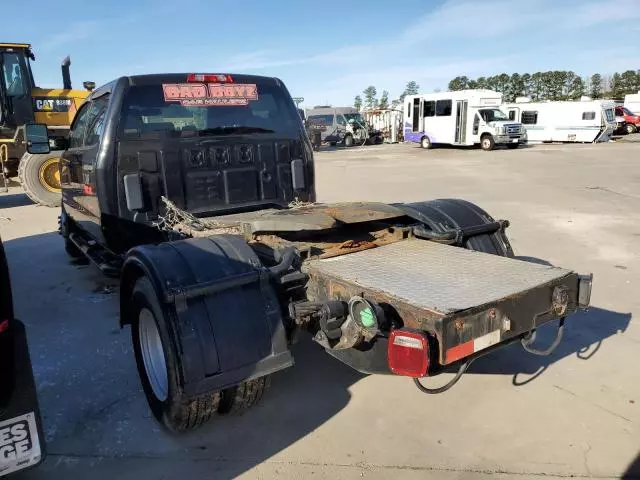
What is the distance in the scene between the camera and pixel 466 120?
25.7m

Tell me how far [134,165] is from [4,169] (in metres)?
9.25

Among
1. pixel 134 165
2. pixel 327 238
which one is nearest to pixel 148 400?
pixel 327 238

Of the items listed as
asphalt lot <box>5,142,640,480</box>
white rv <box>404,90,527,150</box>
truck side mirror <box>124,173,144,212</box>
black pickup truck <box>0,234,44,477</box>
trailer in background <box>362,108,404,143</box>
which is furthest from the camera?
trailer in background <box>362,108,404,143</box>

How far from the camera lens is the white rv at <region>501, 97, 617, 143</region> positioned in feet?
90.6

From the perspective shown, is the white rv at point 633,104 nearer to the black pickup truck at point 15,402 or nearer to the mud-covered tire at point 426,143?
the mud-covered tire at point 426,143

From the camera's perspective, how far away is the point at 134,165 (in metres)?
4.26

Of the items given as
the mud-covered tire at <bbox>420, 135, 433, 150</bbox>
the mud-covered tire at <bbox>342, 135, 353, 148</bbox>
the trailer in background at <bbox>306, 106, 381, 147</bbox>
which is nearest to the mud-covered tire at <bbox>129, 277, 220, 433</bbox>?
the mud-covered tire at <bbox>420, 135, 433, 150</bbox>

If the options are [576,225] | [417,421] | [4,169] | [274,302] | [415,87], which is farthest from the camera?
[415,87]

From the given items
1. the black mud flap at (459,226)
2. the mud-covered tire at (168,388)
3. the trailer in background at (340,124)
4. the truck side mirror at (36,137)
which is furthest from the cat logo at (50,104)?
the trailer in background at (340,124)

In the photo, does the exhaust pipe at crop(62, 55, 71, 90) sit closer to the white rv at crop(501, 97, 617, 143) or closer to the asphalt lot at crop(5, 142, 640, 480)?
the asphalt lot at crop(5, 142, 640, 480)

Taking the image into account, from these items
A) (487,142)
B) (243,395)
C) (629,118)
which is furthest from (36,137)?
(629,118)

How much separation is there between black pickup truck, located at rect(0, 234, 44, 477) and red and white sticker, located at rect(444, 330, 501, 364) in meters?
1.77

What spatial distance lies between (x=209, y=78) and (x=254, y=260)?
2.45 meters

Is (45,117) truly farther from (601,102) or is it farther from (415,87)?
(415,87)
